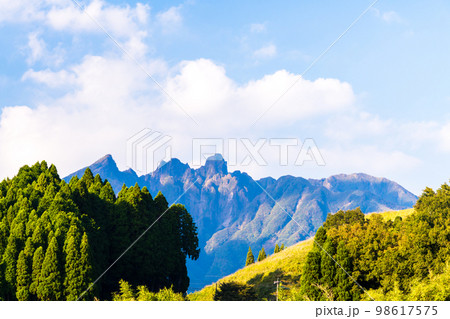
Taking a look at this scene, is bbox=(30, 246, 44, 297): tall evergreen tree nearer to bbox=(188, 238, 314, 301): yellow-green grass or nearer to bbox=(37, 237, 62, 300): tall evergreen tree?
bbox=(37, 237, 62, 300): tall evergreen tree

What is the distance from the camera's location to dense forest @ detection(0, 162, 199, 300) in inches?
1132

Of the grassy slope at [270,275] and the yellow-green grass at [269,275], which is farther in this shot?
the yellow-green grass at [269,275]

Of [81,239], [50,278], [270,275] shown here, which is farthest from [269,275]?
[50,278]

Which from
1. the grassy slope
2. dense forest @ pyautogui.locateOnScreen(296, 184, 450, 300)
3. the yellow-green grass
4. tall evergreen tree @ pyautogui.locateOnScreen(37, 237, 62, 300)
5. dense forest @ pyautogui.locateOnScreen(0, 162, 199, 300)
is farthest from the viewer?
the yellow-green grass

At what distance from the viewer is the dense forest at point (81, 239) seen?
28.8m

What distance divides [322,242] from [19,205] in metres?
24.9

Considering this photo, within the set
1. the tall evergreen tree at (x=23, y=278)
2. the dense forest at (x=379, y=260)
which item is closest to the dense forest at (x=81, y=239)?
the tall evergreen tree at (x=23, y=278)

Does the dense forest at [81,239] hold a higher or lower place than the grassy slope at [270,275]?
higher

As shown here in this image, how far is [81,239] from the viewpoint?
1174 inches

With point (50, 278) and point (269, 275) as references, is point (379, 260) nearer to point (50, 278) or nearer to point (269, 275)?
point (269, 275)

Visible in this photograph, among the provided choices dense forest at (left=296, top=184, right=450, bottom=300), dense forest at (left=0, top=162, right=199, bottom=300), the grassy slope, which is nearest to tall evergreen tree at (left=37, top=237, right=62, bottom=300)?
dense forest at (left=0, top=162, right=199, bottom=300)

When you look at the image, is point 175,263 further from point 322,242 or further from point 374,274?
point 374,274

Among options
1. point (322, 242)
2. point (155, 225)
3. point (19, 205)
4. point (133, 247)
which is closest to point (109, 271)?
point (133, 247)

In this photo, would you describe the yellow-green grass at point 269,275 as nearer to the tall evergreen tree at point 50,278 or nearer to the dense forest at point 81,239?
the dense forest at point 81,239
